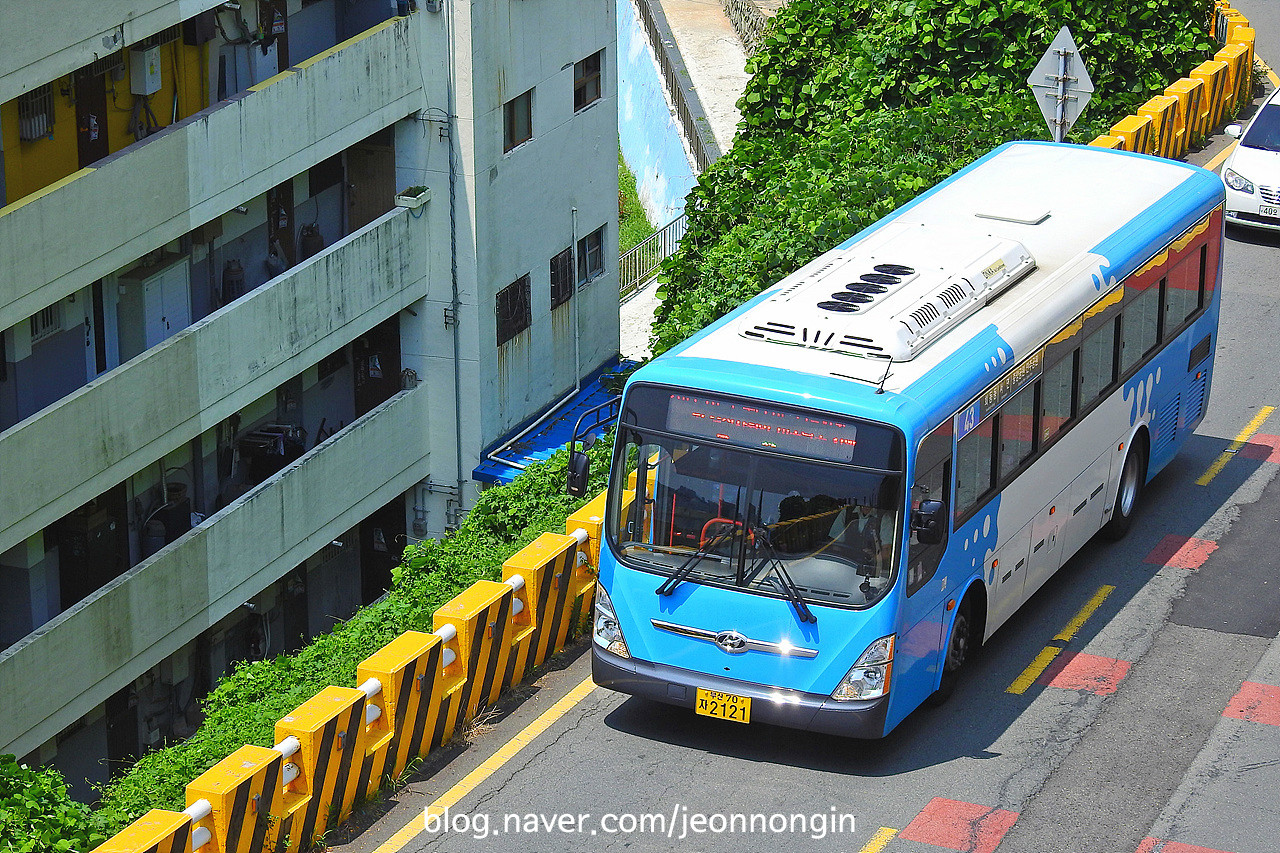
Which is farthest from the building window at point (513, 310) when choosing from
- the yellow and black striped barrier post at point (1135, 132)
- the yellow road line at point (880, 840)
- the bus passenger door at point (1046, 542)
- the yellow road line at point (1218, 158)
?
the yellow road line at point (880, 840)

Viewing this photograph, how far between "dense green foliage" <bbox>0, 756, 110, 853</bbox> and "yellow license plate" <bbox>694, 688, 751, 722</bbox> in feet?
12.7

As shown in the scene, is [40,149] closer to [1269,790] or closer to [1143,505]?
[1143,505]

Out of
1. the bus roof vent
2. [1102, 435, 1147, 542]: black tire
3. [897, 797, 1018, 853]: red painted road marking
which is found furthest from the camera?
[1102, 435, 1147, 542]: black tire

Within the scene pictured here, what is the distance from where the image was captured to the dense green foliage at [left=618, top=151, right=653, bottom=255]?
44.3m

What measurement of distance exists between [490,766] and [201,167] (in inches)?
394

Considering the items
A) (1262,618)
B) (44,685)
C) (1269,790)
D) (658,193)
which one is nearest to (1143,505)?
(1262,618)

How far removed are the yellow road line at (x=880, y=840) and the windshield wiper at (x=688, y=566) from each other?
2001 millimetres

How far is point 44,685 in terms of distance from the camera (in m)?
18.5

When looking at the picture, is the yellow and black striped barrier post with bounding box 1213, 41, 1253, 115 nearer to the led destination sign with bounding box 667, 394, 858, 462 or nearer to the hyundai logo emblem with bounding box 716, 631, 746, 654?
the led destination sign with bounding box 667, 394, 858, 462

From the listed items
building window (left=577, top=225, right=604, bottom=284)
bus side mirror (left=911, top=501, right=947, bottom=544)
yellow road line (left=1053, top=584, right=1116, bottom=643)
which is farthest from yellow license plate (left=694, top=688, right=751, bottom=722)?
building window (left=577, top=225, right=604, bottom=284)

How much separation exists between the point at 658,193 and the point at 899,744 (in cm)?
3404

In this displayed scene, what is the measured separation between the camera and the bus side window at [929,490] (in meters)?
11.9

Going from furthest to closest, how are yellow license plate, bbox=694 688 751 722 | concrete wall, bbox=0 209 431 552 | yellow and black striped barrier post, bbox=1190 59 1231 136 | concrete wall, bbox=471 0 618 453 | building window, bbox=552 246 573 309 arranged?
1. building window, bbox=552 246 573 309
2. yellow and black striped barrier post, bbox=1190 59 1231 136
3. concrete wall, bbox=471 0 618 453
4. concrete wall, bbox=0 209 431 552
5. yellow license plate, bbox=694 688 751 722

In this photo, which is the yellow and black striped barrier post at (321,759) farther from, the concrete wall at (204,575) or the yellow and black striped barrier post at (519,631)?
the concrete wall at (204,575)
